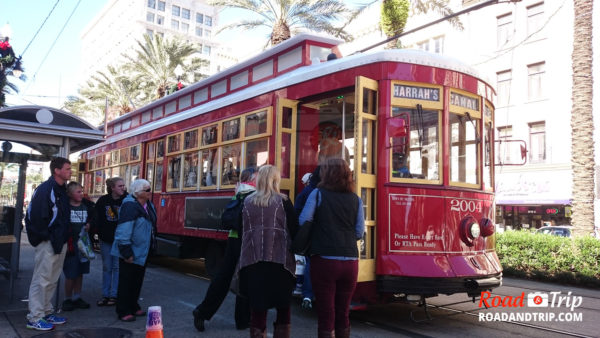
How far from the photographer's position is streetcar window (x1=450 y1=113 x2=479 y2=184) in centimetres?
586

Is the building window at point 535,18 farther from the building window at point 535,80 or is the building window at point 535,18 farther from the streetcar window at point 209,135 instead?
the streetcar window at point 209,135

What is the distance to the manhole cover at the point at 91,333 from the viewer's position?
474 cm

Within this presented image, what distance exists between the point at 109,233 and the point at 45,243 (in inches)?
52.9

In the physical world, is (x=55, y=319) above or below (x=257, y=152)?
below

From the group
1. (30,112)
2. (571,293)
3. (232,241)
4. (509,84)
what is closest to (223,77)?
(30,112)

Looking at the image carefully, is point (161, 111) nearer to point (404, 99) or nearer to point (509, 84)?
point (404, 99)

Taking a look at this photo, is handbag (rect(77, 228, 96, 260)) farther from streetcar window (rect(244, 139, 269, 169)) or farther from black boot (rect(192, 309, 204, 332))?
streetcar window (rect(244, 139, 269, 169))

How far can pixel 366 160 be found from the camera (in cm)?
549

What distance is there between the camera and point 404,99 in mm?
5520

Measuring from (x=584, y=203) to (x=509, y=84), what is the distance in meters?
12.8

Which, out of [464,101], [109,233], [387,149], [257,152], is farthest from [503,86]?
[109,233]

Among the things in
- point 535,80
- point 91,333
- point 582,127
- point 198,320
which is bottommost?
point 91,333

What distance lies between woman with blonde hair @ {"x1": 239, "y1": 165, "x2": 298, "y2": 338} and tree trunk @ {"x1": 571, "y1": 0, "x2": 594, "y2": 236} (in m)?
10.8

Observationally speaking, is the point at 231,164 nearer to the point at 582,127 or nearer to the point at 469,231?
the point at 469,231
